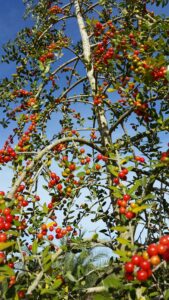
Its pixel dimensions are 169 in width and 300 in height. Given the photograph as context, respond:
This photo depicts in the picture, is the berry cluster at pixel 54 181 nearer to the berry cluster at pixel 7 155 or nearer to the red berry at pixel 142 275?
the berry cluster at pixel 7 155

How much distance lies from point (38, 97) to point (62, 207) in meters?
3.16

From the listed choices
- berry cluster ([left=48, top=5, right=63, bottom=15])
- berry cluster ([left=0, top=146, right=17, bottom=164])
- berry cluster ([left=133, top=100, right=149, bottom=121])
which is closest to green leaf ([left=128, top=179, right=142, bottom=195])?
berry cluster ([left=133, top=100, right=149, bottom=121])

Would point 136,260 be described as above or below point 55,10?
below

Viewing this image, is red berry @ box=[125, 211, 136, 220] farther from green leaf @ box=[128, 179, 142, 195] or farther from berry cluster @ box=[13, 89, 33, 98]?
berry cluster @ box=[13, 89, 33, 98]

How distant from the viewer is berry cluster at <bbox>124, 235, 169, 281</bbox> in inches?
101

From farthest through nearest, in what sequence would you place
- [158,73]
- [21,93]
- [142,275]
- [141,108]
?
1. [21,93]
2. [141,108]
3. [158,73]
4. [142,275]

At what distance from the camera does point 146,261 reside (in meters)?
2.60

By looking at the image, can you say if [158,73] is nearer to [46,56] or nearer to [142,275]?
[142,275]

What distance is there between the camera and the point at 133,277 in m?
2.72

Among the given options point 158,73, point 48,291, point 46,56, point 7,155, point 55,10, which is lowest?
point 48,291

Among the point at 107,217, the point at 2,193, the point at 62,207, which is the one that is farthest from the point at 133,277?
the point at 107,217

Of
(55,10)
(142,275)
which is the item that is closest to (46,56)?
(55,10)

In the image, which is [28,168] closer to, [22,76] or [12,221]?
[12,221]

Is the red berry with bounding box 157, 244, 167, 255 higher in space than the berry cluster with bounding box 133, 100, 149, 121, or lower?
lower
